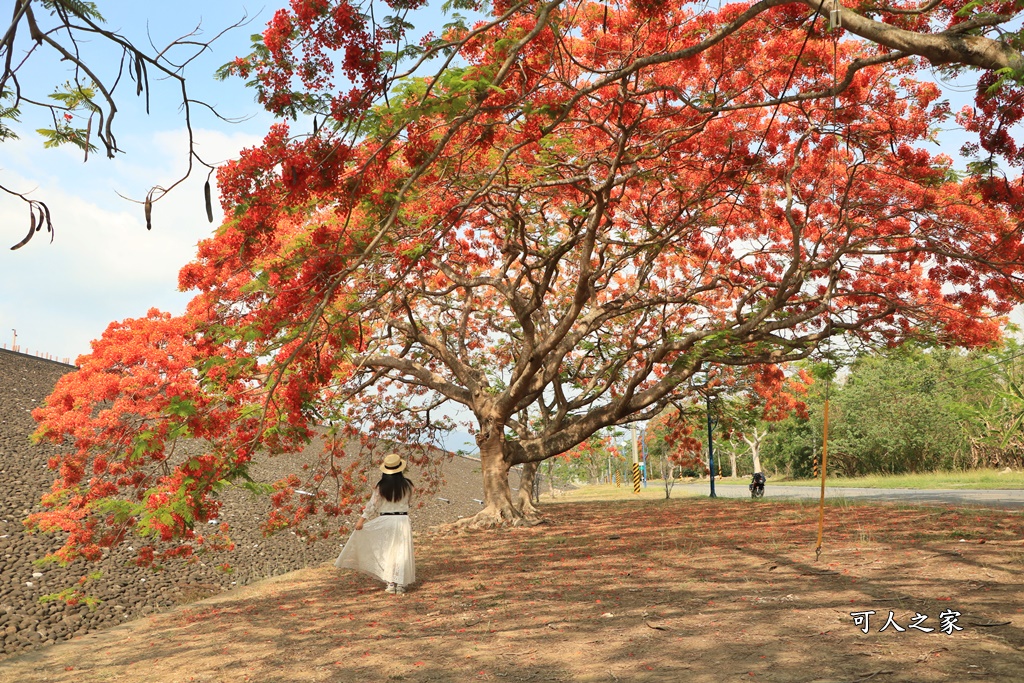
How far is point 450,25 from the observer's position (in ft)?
19.3

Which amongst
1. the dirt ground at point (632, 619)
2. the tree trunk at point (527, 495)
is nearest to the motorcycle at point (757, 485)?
the tree trunk at point (527, 495)

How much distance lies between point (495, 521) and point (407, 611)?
232 inches

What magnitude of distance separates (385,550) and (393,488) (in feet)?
2.09

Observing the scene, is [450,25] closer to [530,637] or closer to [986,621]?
[530,637]

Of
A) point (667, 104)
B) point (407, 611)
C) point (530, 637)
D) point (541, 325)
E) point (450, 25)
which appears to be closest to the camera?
point (530, 637)

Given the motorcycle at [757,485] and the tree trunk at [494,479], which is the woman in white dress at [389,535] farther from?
the motorcycle at [757,485]

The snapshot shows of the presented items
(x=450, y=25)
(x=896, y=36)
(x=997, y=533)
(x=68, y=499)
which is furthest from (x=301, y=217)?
(x=997, y=533)

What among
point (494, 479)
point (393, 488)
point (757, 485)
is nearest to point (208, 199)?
point (393, 488)

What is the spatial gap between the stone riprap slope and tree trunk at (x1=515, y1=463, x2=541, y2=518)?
2860mm

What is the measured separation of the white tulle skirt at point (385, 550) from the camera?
7164 millimetres

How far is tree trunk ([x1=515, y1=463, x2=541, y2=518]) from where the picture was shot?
13445mm

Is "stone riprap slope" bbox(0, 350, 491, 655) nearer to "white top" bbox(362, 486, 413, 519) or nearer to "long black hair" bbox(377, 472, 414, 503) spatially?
"white top" bbox(362, 486, 413, 519)

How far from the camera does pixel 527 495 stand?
14.1 m

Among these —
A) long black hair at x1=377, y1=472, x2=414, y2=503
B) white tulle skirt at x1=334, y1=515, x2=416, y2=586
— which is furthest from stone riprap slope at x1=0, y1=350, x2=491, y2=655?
long black hair at x1=377, y1=472, x2=414, y2=503
